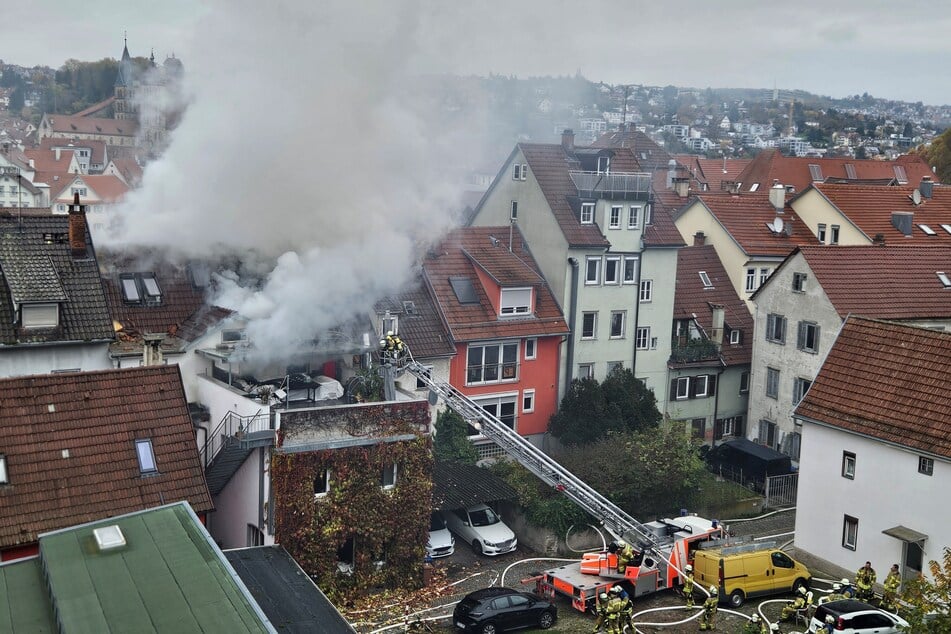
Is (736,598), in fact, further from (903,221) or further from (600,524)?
(903,221)

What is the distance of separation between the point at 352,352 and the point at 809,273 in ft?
61.5

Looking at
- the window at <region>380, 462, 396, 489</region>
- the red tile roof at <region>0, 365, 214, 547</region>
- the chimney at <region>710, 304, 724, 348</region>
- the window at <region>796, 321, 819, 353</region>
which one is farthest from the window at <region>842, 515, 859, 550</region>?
the red tile roof at <region>0, 365, 214, 547</region>

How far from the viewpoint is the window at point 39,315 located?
91.4ft

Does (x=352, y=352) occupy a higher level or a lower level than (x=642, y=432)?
higher

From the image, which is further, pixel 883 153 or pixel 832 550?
pixel 883 153

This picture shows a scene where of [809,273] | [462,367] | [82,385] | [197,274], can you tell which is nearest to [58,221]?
[197,274]

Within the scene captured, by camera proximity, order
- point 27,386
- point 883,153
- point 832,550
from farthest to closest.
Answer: point 883,153 → point 832,550 → point 27,386

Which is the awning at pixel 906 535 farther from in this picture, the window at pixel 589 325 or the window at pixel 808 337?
the window at pixel 589 325

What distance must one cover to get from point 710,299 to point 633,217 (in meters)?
7.02

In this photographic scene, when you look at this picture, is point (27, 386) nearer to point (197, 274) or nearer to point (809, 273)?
point (197, 274)

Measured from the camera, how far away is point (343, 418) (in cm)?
2612

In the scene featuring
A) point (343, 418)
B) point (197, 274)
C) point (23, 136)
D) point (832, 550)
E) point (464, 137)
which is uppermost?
point (23, 136)

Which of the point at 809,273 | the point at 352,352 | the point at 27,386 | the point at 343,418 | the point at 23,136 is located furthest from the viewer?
the point at 23,136

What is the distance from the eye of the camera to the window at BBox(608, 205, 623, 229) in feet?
135
